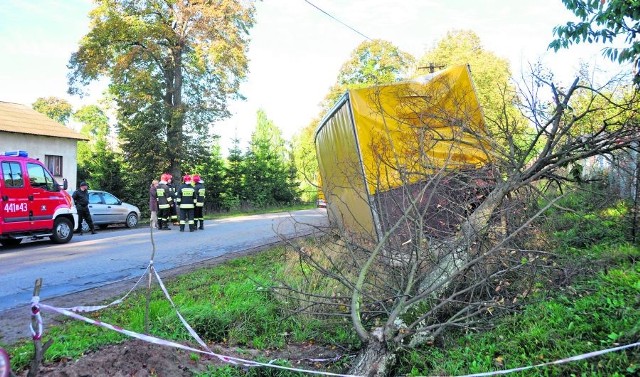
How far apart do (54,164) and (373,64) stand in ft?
82.2

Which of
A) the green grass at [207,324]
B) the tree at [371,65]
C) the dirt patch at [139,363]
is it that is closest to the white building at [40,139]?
the tree at [371,65]

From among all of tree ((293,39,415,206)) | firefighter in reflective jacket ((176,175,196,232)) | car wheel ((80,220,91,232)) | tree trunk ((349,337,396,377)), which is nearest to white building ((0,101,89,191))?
car wheel ((80,220,91,232))

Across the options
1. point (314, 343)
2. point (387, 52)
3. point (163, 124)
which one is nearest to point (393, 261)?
point (314, 343)

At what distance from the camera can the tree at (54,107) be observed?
165 feet

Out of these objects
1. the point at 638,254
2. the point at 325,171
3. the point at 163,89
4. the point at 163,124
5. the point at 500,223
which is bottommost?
the point at 638,254

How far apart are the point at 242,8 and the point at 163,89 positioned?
6.23 meters

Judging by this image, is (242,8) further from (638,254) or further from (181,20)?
(638,254)

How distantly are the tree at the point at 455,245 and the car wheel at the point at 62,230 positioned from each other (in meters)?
8.60

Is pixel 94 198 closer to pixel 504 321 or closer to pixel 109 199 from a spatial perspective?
pixel 109 199

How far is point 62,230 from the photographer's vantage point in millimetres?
11922

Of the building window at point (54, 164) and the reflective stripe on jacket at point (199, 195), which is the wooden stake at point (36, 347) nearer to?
the reflective stripe on jacket at point (199, 195)

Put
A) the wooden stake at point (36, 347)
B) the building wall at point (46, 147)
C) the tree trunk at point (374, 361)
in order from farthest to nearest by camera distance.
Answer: the building wall at point (46, 147)
the tree trunk at point (374, 361)
the wooden stake at point (36, 347)

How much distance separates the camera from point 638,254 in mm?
4922

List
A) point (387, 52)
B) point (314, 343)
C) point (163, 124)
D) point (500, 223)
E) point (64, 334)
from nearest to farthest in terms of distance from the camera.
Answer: point (64, 334), point (314, 343), point (500, 223), point (163, 124), point (387, 52)
